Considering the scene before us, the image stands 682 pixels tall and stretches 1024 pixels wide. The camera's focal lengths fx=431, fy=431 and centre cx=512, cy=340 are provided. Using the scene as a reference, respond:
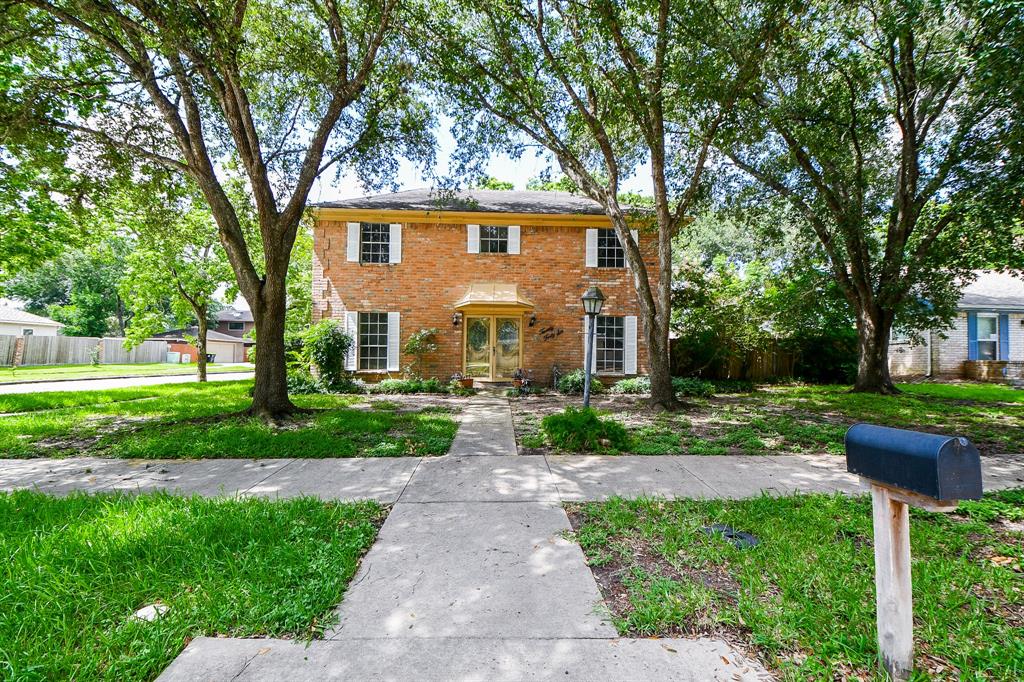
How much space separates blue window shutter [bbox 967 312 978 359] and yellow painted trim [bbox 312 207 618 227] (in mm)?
15600

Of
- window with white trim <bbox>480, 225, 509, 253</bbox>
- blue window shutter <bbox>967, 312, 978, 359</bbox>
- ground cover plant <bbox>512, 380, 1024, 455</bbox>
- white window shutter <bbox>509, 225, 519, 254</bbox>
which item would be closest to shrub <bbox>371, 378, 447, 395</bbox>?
ground cover plant <bbox>512, 380, 1024, 455</bbox>

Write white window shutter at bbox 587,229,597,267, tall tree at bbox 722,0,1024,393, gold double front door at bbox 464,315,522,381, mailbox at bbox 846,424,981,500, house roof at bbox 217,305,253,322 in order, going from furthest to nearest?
house roof at bbox 217,305,253,322 < white window shutter at bbox 587,229,597,267 < gold double front door at bbox 464,315,522,381 < tall tree at bbox 722,0,1024,393 < mailbox at bbox 846,424,981,500

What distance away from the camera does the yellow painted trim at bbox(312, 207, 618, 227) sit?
42.6ft

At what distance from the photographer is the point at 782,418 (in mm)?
7980

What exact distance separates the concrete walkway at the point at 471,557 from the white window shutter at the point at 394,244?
897cm

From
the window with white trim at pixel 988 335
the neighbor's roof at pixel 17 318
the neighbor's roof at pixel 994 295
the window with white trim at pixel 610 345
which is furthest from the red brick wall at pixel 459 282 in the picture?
the neighbor's roof at pixel 17 318

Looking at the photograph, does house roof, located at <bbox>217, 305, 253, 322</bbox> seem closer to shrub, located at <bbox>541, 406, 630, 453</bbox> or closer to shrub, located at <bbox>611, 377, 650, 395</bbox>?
shrub, located at <bbox>611, 377, 650, 395</bbox>

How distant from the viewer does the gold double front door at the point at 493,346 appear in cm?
1330

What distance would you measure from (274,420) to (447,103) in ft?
23.7

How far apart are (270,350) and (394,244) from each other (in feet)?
20.9

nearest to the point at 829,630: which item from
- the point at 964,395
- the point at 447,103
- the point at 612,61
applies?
the point at 612,61

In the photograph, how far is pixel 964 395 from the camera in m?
11.5

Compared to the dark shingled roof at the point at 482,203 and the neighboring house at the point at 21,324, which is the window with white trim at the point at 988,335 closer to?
the dark shingled roof at the point at 482,203

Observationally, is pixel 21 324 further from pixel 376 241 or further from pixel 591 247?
pixel 591 247
